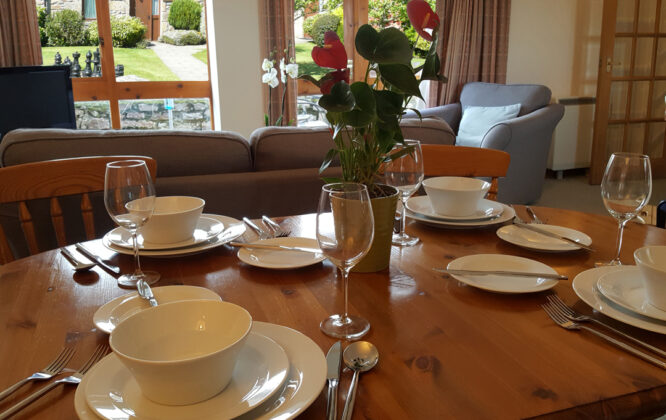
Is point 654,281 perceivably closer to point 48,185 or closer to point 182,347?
point 182,347

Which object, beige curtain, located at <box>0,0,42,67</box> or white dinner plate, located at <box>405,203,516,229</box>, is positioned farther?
beige curtain, located at <box>0,0,42,67</box>

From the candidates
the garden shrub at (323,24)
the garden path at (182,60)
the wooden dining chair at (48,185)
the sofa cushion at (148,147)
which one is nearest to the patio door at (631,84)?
the garden shrub at (323,24)

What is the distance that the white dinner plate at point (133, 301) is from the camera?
2.51 feet

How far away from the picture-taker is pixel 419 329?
0.76 meters

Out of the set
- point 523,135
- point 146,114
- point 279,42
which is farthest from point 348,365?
point 146,114

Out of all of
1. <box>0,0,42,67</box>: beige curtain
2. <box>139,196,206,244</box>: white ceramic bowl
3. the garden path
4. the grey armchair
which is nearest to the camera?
<box>139,196,206,244</box>: white ceramic bowl

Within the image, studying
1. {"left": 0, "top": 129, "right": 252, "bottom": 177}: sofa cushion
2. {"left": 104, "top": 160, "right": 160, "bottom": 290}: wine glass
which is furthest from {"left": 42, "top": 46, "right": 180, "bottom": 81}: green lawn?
{"left": 104, "top": 160, "right": 160, "bottom": 290}: wine glass

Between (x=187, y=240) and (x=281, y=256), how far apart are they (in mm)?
199

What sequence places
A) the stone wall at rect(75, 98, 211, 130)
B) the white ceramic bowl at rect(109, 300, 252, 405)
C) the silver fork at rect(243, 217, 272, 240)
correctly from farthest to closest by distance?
the stone wall at rect(75, 98, 211, 130) → the silver fork at rect(243, 217, 272, 240) → the white ceramic bowl at rect(109, 300, 252, 405)

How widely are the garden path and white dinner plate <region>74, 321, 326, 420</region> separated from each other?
5.19m

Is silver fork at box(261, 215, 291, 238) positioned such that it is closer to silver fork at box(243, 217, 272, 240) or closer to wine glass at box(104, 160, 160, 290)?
silver fork at box(243, 217, 272, 240)

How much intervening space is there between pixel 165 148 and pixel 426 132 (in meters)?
0.95

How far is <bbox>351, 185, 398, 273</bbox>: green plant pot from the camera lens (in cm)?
97

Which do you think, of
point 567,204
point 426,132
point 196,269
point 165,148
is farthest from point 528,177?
point 196,269
